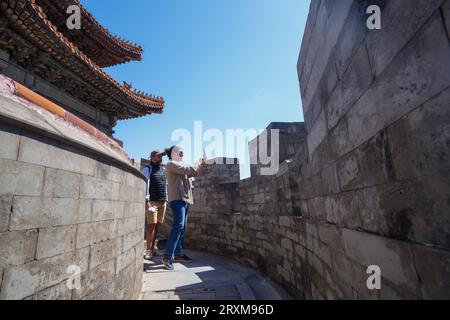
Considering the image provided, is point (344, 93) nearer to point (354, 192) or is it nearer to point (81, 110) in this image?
point (354, 192)

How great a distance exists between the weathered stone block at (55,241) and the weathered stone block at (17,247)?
0.16ft

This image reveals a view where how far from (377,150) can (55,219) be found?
199 centimetres

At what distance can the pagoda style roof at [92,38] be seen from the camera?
257 inches

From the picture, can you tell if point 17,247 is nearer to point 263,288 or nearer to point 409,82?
point 409,82

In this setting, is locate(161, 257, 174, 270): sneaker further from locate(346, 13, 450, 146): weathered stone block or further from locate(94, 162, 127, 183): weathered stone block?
locate(346, 13, 450, 146): weathered stone block

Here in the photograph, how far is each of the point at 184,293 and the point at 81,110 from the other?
6583 mm

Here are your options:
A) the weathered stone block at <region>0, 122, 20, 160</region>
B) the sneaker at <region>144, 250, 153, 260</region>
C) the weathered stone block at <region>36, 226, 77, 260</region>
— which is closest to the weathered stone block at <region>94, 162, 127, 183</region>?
the weathered stone block at <region>36, 226, 77, 260</region>

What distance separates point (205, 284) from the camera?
3.68 metres

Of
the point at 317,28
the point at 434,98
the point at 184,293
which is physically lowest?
the point at 184,293

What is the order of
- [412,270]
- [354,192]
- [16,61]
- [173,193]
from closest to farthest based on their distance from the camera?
[412,270], [354,192], [173,193], [16,61]

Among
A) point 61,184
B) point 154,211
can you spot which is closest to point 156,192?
point 154,211

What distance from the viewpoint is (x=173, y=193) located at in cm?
450

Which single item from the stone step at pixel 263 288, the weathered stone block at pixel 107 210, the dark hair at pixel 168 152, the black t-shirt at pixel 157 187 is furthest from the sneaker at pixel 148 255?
the weathered stone block at pixel 107 210

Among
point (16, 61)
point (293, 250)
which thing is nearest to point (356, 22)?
point (293, 250)
